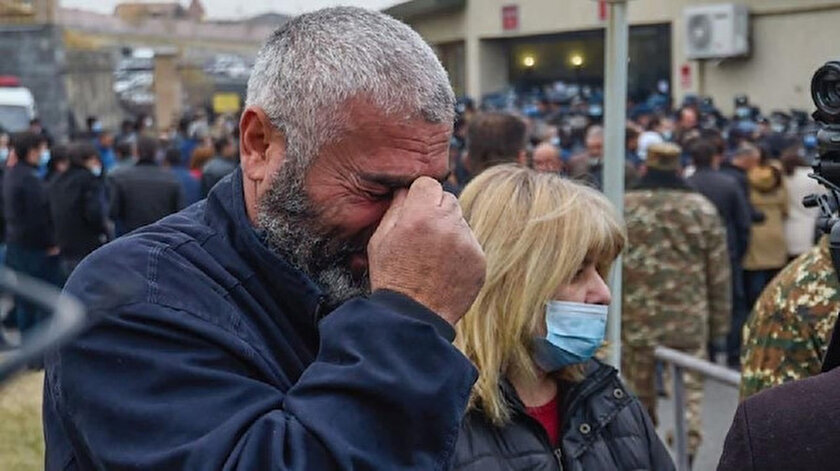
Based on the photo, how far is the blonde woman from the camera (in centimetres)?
267

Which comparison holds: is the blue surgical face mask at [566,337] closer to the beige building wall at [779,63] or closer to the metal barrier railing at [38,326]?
the metal barrier railing at [38,326]

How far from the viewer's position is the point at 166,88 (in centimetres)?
2861

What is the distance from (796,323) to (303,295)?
73.0 inches

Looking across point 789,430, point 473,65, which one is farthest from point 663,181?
point 473,65

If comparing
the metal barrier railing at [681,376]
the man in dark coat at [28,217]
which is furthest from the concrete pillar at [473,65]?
the metal barrier railing at [681,376]

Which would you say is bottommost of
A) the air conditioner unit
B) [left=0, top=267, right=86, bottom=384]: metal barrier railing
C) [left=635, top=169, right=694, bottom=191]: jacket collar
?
[left=635, top=169, right=694, bottom=191]: jacket collar

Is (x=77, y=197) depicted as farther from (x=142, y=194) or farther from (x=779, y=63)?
(x=779, y=63)

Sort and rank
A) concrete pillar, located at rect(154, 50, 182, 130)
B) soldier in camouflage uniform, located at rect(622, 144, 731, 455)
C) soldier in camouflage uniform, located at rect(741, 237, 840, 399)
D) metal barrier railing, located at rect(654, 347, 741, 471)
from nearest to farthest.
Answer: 1. soldier in camouflage uniform, located at rect(741, 237, 840, 399)
2. metal barrier railing, located at rect(654, 347, 741, 471)
3. soldier in camouflage uniform, located at rect(622, 144, 731, 455)
4. concrete pillar, located at rect(154, 50, 182, 130)

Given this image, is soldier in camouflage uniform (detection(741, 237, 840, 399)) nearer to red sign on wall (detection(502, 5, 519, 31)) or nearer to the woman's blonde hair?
the woman's blonde hair

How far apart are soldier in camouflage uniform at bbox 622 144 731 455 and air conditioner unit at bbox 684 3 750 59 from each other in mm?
16729

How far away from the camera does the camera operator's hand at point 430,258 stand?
164 cm

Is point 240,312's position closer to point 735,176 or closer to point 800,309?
point 800,309

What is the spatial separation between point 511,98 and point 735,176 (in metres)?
12.9

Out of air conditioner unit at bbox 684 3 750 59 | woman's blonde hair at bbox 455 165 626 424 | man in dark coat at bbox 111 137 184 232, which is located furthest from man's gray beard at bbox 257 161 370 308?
air conditioner unit at bbox 684 3 750 59
